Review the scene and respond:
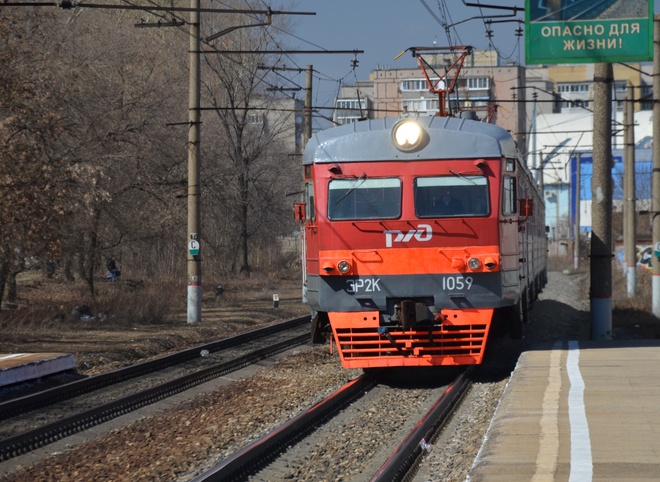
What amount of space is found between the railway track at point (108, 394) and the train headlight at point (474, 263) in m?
4.28

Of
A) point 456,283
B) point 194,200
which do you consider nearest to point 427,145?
point 456,283

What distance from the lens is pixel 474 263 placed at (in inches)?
458

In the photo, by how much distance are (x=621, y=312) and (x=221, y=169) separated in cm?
1818

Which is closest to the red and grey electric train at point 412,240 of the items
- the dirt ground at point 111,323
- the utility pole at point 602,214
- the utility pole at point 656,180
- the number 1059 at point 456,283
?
the number 1059 at point 456,283

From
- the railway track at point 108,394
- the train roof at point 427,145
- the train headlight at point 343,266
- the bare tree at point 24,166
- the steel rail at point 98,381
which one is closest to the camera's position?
the railway track at point 108,394

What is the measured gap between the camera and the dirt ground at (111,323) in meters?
16.9

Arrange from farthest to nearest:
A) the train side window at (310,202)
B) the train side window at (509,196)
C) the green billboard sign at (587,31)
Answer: the green billboard sign at (587,31) → the train side window at (310,202) → the train side window at (509,196)

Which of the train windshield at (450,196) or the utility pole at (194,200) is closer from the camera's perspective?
→ the train windshield at (450,196)

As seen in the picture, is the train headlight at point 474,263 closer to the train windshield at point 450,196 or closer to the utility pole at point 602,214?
the train windshield at point 450,196

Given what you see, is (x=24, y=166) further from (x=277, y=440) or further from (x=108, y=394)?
(x=277, y=440)

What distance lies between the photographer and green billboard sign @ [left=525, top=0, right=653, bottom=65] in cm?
1454

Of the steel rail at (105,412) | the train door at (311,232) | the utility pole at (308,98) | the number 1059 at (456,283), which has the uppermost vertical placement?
the utility pole at (308,98)

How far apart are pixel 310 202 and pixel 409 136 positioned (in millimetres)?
1576

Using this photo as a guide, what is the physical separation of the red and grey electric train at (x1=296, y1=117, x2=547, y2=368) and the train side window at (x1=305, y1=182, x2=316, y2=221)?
8 centimetres
